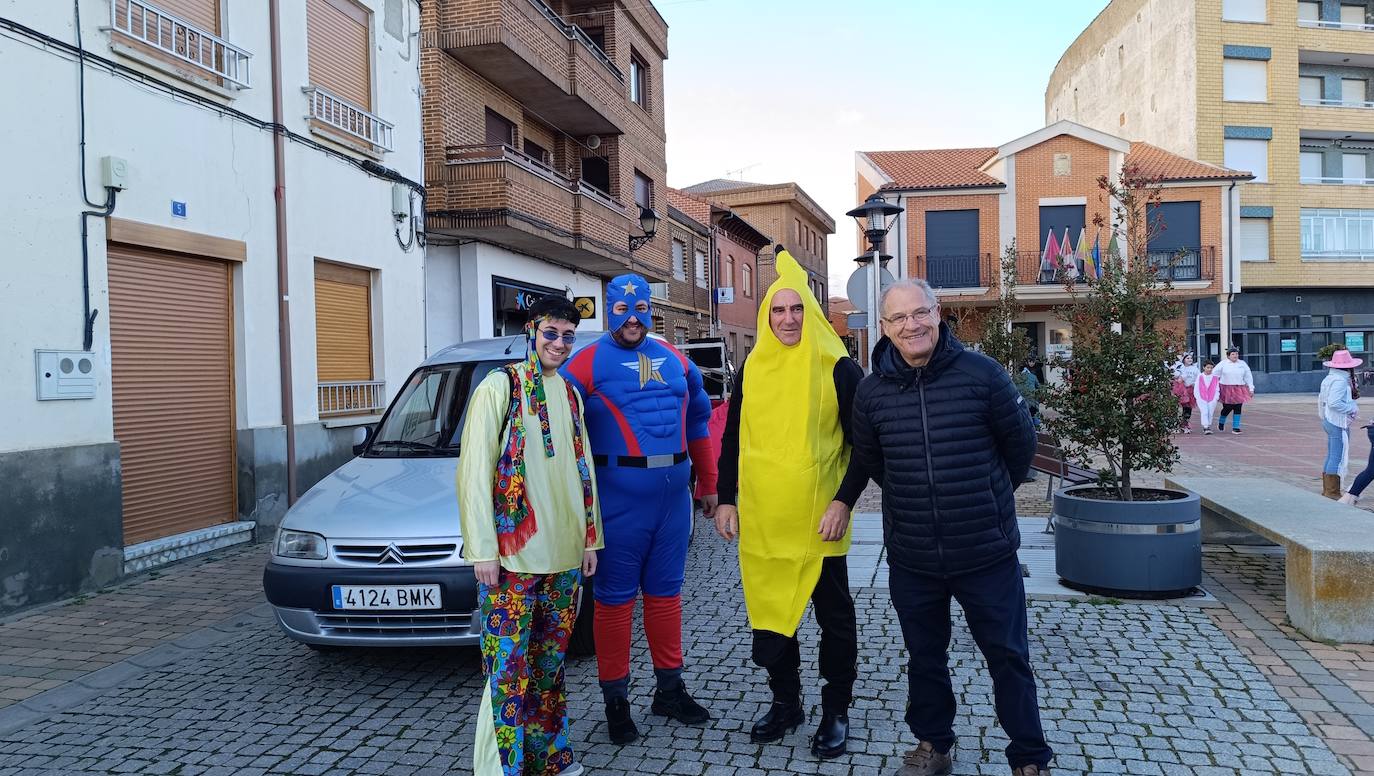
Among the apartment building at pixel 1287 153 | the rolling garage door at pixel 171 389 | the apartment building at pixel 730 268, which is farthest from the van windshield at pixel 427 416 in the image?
the apartment building at pixel 1287 153

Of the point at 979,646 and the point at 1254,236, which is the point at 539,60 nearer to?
the point at 979,646

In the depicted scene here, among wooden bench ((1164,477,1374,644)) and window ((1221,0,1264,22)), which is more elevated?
window ((1221,0,1264,22))

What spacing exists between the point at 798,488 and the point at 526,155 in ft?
42.9

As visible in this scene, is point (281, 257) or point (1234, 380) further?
point (1234, 380)

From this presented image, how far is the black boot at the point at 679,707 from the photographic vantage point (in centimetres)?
408

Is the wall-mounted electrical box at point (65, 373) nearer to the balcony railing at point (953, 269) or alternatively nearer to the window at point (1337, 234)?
the balcony railing at point (953, 269)

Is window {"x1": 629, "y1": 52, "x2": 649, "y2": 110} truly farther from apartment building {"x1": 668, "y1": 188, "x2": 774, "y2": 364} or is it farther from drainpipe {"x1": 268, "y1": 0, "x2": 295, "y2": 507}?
drainpipe {"x1": 268, "y1": 0, "x2": 295, "y2": 507}

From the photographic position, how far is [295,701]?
4.55 meters

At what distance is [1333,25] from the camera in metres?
34.9

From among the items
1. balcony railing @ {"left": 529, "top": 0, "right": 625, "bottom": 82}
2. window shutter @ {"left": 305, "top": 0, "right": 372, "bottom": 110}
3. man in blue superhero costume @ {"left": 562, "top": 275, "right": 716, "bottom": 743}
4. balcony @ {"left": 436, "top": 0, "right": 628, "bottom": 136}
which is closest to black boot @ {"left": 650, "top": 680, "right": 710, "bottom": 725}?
man in blue superhero costume @ {"left": 562, "top": 275, "right": 716, "bottom": 743}

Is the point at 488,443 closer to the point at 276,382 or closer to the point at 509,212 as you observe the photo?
the point at 276,382

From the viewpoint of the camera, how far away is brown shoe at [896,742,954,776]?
11.4ft

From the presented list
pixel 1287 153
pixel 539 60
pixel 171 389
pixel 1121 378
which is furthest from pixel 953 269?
pixel 171 389

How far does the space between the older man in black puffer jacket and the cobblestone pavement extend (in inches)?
22.4
